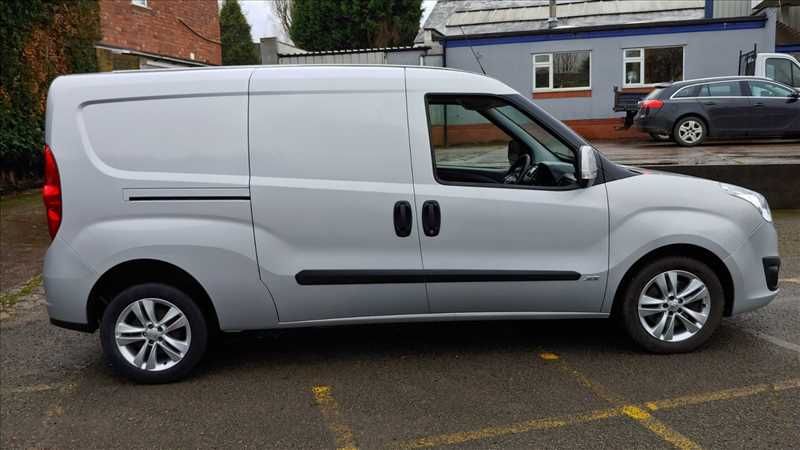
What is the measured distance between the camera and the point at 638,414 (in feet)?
12.0

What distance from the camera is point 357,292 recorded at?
4262 mm

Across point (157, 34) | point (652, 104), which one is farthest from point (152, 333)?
point (157, 34)

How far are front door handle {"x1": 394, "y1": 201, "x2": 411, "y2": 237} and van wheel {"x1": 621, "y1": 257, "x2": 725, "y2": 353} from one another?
4.77ft

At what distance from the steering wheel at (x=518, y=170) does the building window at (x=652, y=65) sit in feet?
59.9

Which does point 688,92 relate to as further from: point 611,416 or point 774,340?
point 611,416

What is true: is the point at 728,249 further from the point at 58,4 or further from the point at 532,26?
the point at 532,26

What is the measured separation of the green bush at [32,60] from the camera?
11.0m

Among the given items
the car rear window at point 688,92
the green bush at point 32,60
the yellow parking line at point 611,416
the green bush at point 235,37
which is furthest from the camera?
the green bush at point 235,37

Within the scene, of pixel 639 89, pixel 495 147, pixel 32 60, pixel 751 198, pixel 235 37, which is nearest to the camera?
pixel 751 198

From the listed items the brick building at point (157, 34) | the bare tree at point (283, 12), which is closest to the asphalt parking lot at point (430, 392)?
the brick building at point (157, 34)

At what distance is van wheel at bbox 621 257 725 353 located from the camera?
436 centimetres

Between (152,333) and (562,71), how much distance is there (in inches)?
777

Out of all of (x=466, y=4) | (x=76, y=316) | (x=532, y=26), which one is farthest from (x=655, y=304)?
(x=466, y=4)

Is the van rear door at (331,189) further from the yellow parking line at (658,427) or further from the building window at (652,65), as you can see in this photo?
the building window at (652,65)
